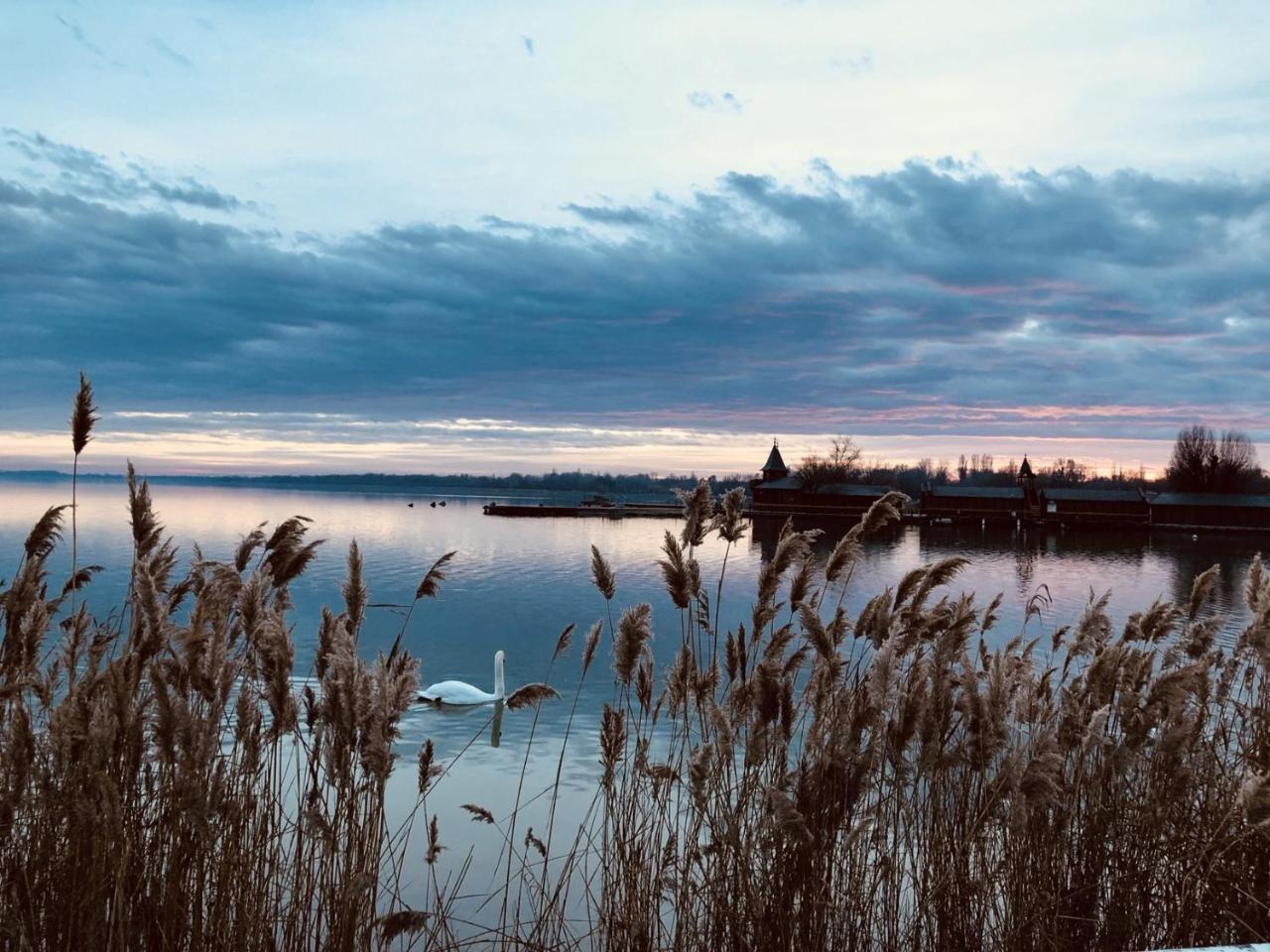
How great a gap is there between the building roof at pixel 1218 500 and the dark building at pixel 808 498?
25388 mm

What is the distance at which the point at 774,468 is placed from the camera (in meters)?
102

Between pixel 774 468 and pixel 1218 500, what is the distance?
4217cm

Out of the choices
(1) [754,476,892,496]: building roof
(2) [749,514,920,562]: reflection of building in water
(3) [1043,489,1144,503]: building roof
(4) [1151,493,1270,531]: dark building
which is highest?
(1) [754,476,892,496]: building roof

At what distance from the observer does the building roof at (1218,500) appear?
255 feet

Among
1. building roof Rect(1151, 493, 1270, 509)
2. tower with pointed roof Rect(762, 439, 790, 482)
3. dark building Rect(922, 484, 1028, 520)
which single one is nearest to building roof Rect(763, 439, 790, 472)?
tower with pointed roof Rect(762, 439, 790, 482)

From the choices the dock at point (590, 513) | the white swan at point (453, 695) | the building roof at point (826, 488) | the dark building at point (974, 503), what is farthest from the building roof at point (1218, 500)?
the white swan at point (453, 695)

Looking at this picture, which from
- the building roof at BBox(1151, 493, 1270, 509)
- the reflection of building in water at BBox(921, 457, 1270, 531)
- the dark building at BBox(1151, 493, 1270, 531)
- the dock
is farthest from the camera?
the dock

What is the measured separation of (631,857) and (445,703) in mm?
12019

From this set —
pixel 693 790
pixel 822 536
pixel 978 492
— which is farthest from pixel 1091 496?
pixel 693 790

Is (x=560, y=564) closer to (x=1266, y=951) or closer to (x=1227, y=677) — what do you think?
(x=1227, y=677)

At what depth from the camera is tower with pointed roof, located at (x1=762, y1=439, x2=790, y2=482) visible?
10206 cm

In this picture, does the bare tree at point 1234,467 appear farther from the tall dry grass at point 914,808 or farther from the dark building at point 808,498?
the tall dry grass at point 914,808

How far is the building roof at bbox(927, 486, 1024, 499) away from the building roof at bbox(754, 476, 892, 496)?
6.86 m

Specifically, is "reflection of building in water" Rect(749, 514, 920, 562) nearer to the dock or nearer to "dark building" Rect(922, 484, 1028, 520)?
"dark building" Rect(922, 484, 1028, 520)
